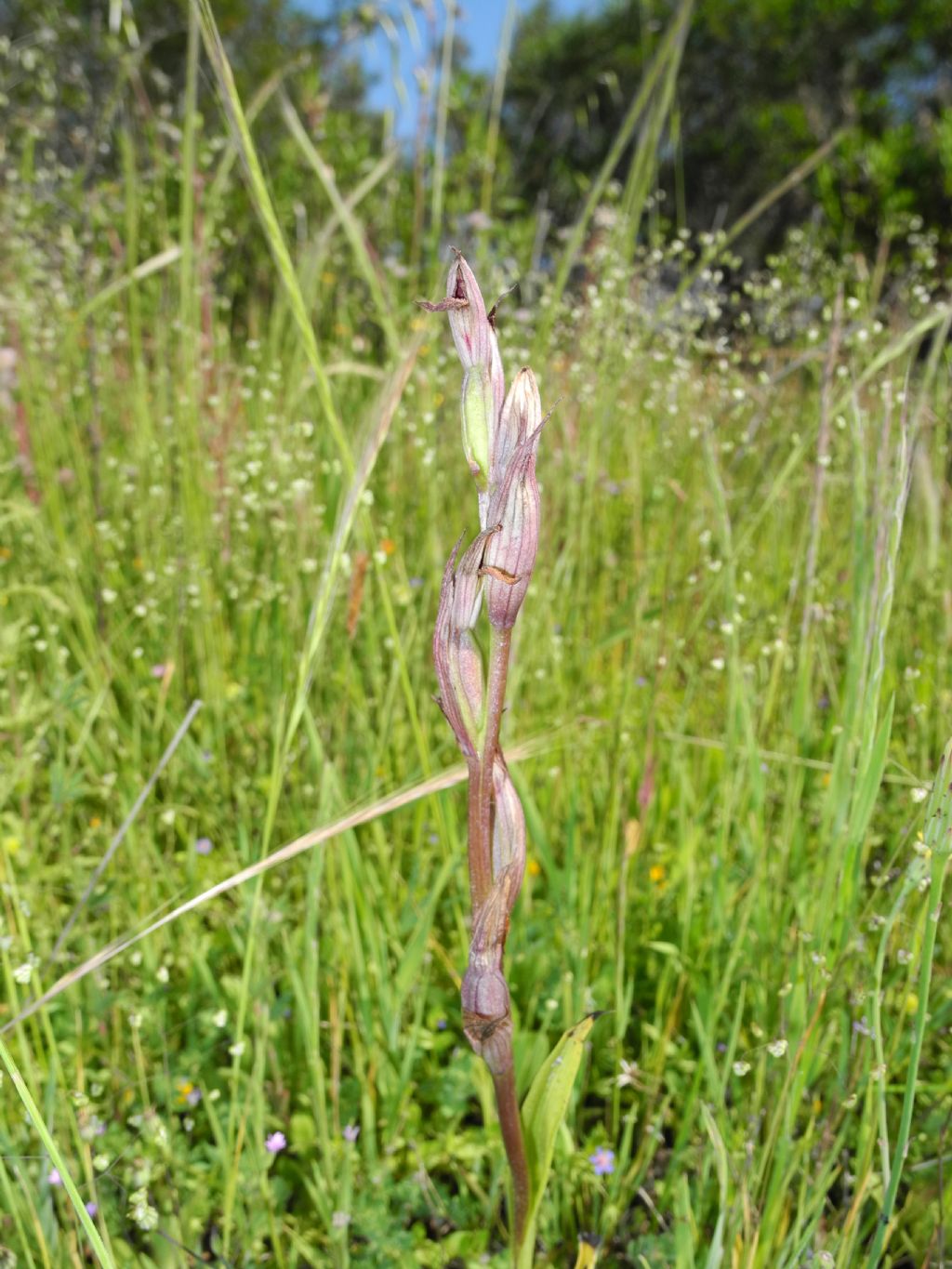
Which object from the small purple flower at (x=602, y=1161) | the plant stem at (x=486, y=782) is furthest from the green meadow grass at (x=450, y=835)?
the plant stem at (x=486, y=782)

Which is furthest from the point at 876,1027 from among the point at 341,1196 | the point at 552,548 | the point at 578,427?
the point at 578,427

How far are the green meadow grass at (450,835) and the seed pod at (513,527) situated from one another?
0.70ft

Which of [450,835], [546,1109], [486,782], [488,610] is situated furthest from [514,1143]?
[450,835]

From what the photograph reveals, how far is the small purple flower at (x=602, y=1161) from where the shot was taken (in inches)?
42.9

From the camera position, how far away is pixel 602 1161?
1.10 m

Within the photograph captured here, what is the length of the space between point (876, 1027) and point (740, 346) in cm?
159

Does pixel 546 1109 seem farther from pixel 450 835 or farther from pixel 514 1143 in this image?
pixel 450 835

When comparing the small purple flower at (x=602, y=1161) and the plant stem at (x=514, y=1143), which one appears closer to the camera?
the plant stem at (x=514, y=1143)

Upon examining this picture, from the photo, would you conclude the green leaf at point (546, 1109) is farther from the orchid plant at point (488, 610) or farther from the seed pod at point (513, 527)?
the seed pod at point (513, 527)

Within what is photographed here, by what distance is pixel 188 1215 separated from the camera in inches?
41.0

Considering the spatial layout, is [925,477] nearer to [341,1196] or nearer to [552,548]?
[552,548]

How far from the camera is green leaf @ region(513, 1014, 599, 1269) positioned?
66 centimetres

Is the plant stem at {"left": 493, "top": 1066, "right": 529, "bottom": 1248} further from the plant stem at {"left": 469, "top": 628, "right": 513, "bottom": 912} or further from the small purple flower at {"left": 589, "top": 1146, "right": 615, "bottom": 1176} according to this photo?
the small purple flower at {"left": 589, "top": 1146, "right": 615, "bottom": 1176}

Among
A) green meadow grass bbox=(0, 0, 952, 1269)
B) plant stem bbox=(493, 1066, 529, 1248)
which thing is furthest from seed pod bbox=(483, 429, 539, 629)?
plant stem bbox=(493, 1066, 529, 1248)
